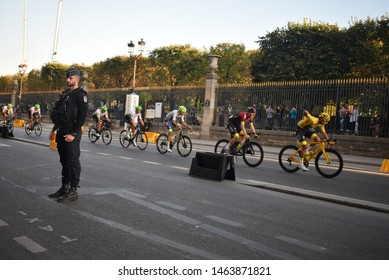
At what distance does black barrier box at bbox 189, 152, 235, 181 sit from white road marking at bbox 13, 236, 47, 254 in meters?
4.64

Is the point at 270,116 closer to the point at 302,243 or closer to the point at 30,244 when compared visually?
the point at 302,243

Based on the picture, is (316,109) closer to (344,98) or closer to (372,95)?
(344,98)

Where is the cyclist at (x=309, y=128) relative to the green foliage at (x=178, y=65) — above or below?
below

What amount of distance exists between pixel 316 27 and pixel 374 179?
27.4 metres

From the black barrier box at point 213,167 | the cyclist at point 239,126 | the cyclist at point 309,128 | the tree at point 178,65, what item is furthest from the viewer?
the tree at point 178,65

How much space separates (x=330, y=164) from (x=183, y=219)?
19.5 feet

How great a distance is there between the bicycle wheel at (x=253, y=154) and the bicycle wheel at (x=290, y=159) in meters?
0.77

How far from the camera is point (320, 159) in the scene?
9.52m

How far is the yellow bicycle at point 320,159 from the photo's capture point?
9234 mm

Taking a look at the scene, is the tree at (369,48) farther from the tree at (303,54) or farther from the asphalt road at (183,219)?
the asphalt road at (183,219)

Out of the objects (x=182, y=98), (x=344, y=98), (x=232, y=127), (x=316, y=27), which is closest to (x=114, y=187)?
(x=232, y=127)

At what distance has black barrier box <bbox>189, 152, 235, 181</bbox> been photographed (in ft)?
25.6

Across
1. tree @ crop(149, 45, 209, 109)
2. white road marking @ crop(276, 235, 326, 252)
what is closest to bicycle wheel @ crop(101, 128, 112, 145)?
white road marking @ crop(276, 235, 326, 252)

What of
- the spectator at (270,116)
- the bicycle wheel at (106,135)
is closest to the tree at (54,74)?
the bicycle wheel at (106,135)
